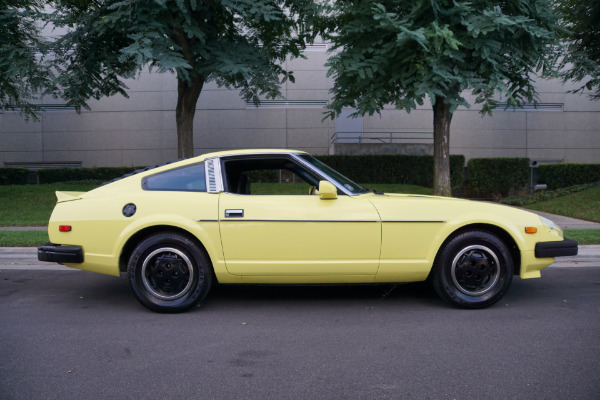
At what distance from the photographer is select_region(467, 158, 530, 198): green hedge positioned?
18219mm

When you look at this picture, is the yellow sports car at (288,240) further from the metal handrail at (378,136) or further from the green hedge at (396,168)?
the metal handrail at (378,136)

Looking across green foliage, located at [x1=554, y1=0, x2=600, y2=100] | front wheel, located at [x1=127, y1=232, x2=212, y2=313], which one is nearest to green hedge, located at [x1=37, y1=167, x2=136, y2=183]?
green foliage, located at [x1=554, y1=0, x2=600, y2=100]

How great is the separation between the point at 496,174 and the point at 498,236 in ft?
47.5

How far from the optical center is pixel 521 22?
29.9 feet

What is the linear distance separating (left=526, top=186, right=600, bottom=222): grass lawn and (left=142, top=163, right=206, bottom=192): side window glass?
33.6 feet

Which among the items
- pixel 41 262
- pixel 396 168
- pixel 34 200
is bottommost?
pixel 41 262

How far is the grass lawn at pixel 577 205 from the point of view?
12.3 m

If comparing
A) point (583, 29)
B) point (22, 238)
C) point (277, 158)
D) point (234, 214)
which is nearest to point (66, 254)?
point (234, 214)

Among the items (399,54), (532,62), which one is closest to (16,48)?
(399,54)

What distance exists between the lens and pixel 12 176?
68.6 ft

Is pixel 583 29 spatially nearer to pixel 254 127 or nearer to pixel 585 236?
pixel 585 236

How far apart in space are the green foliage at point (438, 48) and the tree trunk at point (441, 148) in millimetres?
1570

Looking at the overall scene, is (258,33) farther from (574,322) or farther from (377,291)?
(574,322)

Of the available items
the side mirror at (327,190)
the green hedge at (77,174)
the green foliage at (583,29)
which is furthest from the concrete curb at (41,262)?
the green hedge at (77,174)
